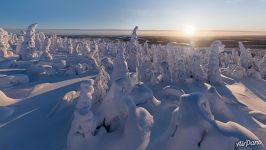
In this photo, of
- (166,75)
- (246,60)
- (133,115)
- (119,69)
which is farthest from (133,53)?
(133,115)

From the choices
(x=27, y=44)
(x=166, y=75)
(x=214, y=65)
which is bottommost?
(x=27, y=44)

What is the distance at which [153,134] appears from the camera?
13633mm

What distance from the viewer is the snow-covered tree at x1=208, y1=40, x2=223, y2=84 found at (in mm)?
27906

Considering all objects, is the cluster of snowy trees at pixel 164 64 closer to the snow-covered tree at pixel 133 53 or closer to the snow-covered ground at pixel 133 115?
the snow-covered tree at pixel 133 53

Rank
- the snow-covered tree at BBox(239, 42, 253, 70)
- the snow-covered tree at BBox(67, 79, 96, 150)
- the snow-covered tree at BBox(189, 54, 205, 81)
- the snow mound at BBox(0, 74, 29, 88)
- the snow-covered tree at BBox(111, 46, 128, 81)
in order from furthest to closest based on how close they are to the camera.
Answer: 1. the snow-covered tree at BBox(239, 42, 253, 70)
2. the snow mound at BBox(0, 74, 29, 88)
3. the snow-covered tree at BBox(189, 54, 205, 81)
4. the snow-covered tree at BBox(111, 46, 128, 81)
5. the snow-covered tree at BBox(67, 79, 96, 150)

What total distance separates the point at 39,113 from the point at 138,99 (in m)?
6.00

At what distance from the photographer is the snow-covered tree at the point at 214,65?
27.9 meters

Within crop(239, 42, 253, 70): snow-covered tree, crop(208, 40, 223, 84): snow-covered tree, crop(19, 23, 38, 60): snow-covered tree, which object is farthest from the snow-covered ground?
crop(19, 23, 38, 60): snow-covered tree

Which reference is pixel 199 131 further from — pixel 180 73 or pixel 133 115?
pixel 180 73

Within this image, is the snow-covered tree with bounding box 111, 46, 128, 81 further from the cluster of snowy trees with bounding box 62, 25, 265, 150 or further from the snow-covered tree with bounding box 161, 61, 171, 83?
the snow-covered tree with bounding box 161, 61, 171, 83

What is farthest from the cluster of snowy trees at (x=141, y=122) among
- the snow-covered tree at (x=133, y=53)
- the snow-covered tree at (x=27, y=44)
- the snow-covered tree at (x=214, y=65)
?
the snow-covered tree at (x=27, y=44)

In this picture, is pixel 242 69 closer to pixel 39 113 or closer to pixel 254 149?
pixel 39 113

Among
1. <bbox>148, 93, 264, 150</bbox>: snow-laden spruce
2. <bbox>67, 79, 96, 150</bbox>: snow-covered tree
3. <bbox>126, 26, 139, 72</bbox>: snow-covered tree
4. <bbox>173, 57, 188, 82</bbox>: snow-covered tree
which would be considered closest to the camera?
<bbox>148, 93, 264, 150</bbox>: snow-laden spruce

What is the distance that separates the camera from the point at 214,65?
28797 millimetres
